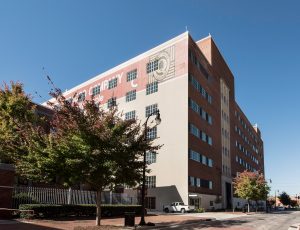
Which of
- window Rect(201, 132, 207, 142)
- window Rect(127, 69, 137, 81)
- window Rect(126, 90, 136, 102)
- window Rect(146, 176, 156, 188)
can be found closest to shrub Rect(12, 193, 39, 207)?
window Rect(146, 176, 156, 188)

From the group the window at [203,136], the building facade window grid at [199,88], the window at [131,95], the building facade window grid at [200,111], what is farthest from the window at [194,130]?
the window at [131,95]

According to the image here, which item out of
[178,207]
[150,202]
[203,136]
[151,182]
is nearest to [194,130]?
[203,136]

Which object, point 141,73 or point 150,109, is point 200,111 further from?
point 141,73

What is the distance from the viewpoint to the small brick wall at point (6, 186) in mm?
23156

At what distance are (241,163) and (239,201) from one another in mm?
13284

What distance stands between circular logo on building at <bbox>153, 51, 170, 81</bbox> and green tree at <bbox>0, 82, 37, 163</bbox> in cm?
2595

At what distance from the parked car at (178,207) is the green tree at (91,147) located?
26.6 meters

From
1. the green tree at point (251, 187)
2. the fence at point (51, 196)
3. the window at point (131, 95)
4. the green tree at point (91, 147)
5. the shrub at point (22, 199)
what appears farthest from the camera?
the window at point (131, 95)

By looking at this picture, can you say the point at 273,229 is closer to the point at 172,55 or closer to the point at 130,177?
the point at 130,177

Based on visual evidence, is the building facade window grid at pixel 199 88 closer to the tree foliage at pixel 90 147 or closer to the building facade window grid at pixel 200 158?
the building facade window grid at pixel 200 158

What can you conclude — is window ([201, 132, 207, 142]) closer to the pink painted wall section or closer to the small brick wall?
the pink painted wall section

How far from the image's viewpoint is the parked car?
161 feet

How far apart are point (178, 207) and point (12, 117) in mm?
25816

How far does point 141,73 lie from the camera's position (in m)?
62.6
